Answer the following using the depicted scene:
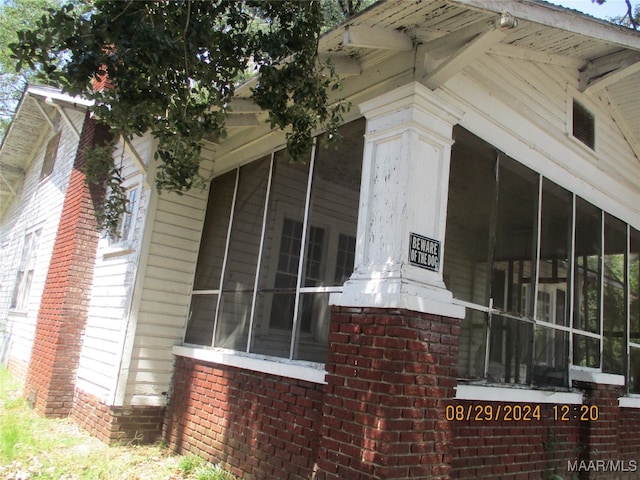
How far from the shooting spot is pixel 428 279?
369 centimetres

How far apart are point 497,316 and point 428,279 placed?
1394 mm

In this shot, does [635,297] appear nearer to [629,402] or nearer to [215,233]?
[629,402]

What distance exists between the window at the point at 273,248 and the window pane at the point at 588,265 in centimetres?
279

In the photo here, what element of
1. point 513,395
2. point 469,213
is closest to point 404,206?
point 513,395

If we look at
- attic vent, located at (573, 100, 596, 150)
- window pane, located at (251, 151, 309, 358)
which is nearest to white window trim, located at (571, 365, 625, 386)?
attic vent, located at (573, 100, 596, 150)

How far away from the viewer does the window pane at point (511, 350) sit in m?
4.67

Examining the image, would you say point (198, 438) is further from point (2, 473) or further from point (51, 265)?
point (51, 265)

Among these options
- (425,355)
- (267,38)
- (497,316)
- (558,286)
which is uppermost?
(267,38)

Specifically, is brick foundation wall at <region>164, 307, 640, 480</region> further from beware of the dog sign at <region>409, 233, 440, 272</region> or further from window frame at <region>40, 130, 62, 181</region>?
window frame at <region>40, 130, 62, 181</region>

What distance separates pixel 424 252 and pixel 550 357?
2.45 metres

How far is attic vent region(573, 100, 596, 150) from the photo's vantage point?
5965 mm

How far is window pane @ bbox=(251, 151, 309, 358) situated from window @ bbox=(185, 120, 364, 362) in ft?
0.04

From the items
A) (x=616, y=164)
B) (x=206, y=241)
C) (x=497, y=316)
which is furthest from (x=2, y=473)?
(x=616, y=164)

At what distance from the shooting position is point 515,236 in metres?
5.86
